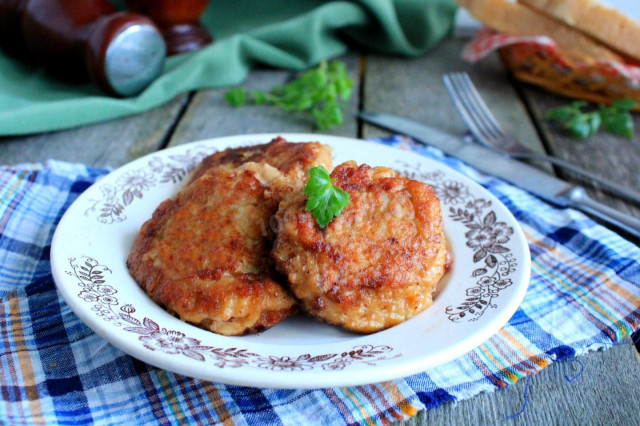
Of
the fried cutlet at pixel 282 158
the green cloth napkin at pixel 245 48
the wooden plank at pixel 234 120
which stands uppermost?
the fried cutlet at pixel 282 158

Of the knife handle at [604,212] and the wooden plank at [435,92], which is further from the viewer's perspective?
the wooden plank at [435,92]

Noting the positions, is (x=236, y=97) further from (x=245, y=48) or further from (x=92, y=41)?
(x=92, y=41)

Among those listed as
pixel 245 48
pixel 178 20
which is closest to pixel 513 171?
pixel 245 48

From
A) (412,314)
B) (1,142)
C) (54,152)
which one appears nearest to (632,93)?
(412,314)

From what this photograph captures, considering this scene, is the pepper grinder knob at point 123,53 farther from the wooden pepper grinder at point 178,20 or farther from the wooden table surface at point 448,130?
the wooden pepper grinder at point 178,20

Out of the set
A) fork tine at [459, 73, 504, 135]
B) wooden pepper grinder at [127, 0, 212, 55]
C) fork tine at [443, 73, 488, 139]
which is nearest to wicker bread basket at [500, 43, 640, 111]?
fork tine at [459, 73, 504, 135]

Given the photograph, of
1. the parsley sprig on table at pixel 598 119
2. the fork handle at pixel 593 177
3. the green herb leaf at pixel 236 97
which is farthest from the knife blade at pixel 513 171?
the green herb leaf at pixel 236 97
